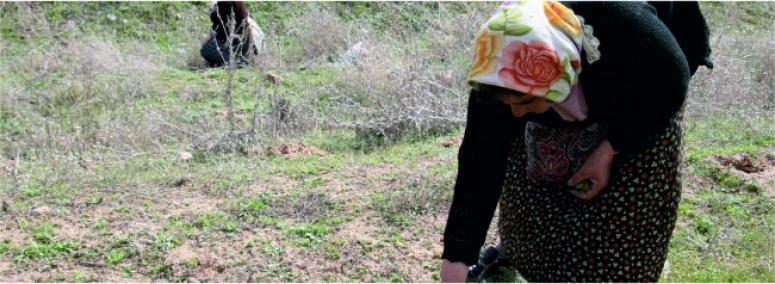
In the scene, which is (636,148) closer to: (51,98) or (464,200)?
(464,200)

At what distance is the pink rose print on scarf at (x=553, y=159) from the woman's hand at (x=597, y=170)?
→ 4 cm

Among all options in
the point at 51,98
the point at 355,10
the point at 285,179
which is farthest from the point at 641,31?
the point at 355,10

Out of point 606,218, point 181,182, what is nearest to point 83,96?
point 181,182

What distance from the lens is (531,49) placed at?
1.62 m

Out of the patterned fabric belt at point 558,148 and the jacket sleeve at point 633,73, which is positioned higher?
the jacket sleeve at point 633,73

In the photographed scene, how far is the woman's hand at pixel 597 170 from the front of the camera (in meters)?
1.85

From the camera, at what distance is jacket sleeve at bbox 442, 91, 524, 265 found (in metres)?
2.02

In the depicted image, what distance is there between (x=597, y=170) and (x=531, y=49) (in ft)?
1.44

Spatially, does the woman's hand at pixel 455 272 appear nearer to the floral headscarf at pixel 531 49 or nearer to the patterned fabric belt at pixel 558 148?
the patterned fabric belt at pixel 558 148

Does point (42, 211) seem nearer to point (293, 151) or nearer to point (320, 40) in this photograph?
point (293, 151)

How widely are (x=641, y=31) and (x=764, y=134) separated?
12.6ft

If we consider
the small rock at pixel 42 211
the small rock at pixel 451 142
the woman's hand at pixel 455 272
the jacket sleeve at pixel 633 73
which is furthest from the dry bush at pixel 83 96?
the jacket sleeve at pixel 633 73

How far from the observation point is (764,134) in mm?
4965

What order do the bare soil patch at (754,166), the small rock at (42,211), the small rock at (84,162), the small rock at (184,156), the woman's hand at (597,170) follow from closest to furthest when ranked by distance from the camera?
the woman's hand at (597,170) < the small rock at (42,211) < the bare soil patch at (754,166) < the small rock at (84,162) < the small rock at (184,156)
